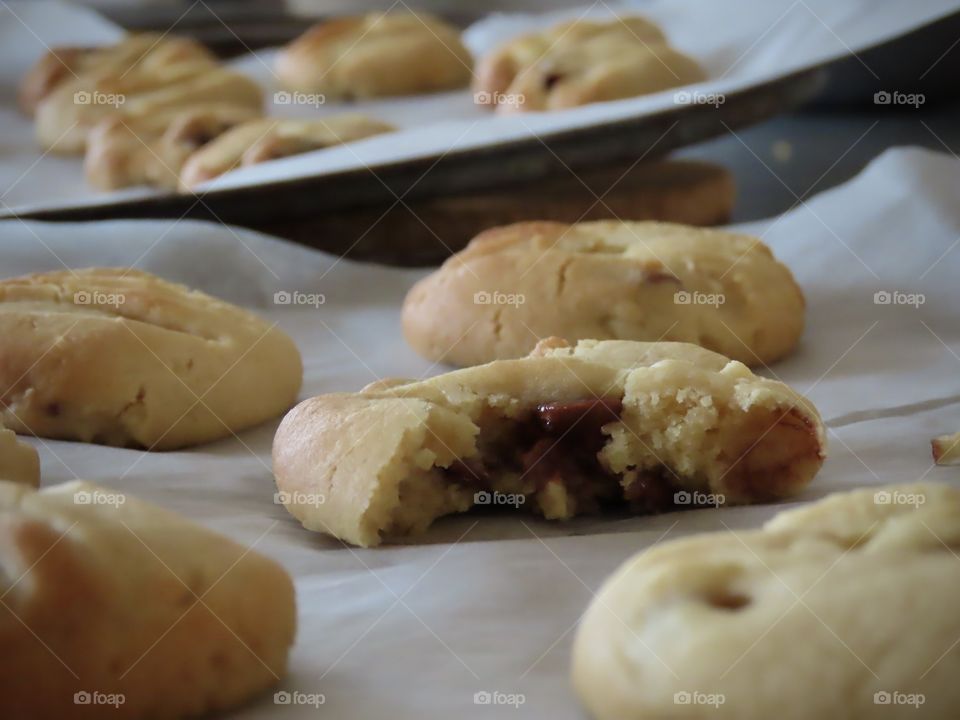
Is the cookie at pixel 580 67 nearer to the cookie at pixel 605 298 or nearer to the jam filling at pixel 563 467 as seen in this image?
the cookie at pixel 605 298

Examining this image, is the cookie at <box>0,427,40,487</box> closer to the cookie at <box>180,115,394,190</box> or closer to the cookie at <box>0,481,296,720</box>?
the cookie at <box>0,481,296,720</box>

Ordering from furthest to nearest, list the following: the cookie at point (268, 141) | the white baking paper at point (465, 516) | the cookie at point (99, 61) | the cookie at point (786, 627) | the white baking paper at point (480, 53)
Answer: the cookie at point (99, 61)
the cookie at point (268, 141)
the white baking paper at point (480, 53)
the white baking paper at point (465, 516)
the cookie at point (786, 627)

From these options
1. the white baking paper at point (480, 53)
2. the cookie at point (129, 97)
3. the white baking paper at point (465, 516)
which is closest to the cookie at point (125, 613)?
the white baking paper at point (465, 516)

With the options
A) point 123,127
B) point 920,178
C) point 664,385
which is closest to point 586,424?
point 664,385

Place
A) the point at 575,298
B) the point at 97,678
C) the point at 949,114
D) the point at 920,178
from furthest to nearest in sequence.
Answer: the point at 949,114
the point at 920,178
the point at 575,298
the point at 97,678

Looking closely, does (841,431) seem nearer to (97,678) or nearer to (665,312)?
(665,312)

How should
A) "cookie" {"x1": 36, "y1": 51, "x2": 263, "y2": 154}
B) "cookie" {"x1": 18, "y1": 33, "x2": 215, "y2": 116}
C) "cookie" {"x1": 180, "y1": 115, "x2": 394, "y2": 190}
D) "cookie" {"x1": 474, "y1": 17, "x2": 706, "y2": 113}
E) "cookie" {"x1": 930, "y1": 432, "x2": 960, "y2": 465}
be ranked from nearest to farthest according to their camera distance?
"cookie" {"x1": 930, "y1": 432, "x2": 960, "y2": 465}, "cookie" {"x1": 180, "y1": 115, "x2": 394, "y2": 190}, "cookie" {"x1": 474, "y1": 17, "x2": 706, "y2": 113}, "cookie" {"x1": 36, "y1": 51, "x2": 263, "y2": 154}, "cookie" {"x1": 18, "y1": 33, "x2": 215, "y2": 116}

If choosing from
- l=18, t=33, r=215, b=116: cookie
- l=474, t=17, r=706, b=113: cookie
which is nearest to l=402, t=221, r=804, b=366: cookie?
l=474, t=17, r=706, b=113: cookie
